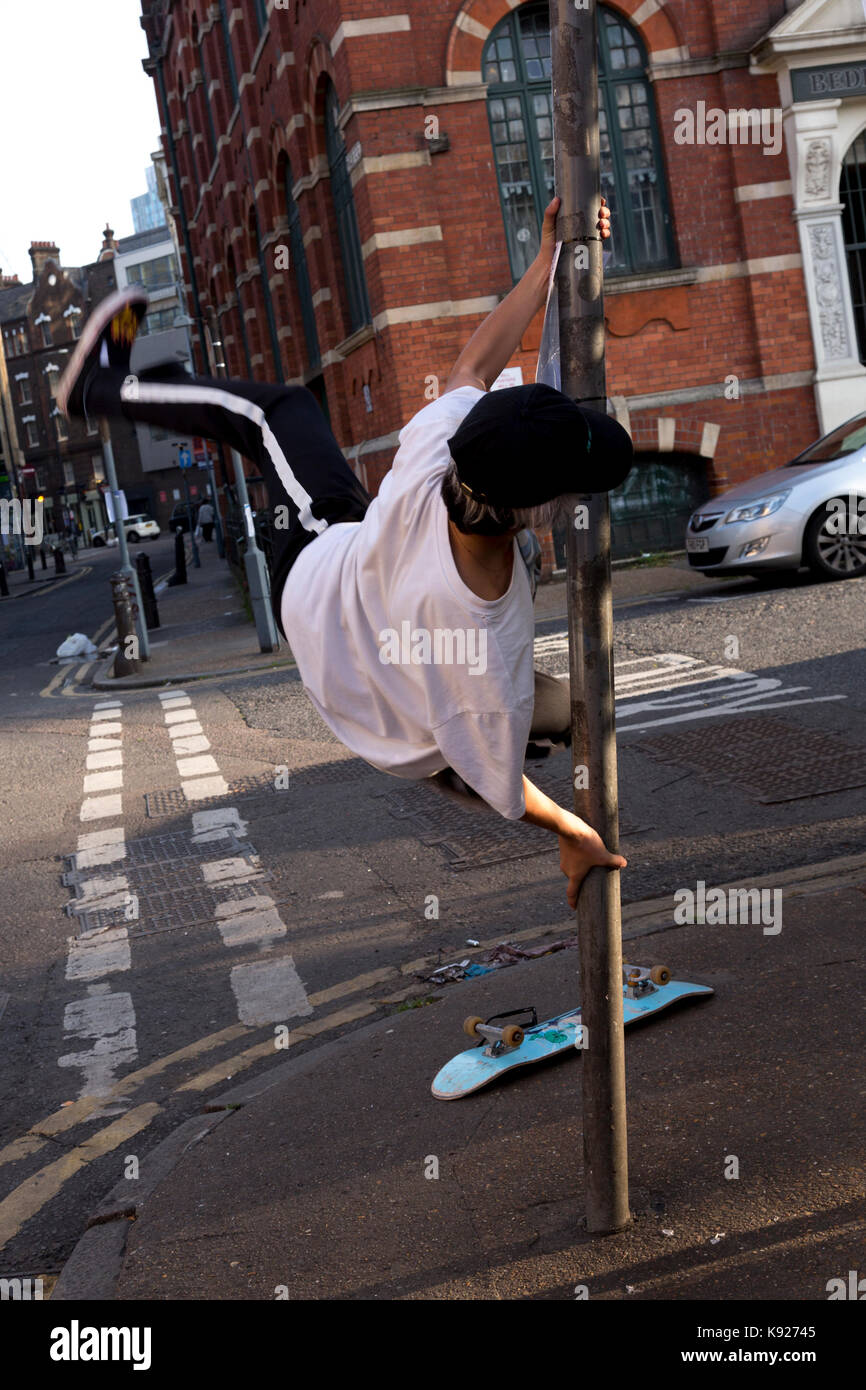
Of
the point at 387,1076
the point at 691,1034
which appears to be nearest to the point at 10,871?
the point at 387,1076

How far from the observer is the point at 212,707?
44.4 feet

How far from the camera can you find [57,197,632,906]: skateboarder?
2.53 metres

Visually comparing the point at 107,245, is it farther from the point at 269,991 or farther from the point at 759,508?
the point at 269,991

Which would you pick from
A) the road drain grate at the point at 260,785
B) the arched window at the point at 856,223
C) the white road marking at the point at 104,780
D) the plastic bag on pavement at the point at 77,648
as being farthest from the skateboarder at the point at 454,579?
the arched window at the point at 856,223

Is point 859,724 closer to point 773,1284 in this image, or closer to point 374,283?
point 773,1284

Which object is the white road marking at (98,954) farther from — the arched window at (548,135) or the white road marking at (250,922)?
the arched window at (548,135)

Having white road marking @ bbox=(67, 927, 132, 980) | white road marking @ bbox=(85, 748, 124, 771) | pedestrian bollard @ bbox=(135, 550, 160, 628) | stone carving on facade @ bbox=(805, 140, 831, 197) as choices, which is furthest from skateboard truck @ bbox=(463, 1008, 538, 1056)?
pedestrian bollard @ bbox=(135, 550, 160, 628)

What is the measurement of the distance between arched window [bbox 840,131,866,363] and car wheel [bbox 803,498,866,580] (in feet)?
22.3

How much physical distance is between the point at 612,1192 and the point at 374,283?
17.1 metres

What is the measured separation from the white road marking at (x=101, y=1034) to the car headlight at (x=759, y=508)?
9759mm

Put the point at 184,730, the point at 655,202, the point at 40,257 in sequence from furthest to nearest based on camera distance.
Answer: the point at 40,257 < the point at 655,202 < the point at 184,730

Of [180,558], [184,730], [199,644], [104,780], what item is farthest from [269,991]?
[180,558]

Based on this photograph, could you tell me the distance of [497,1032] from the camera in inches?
175

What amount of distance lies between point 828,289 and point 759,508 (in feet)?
22.0
